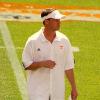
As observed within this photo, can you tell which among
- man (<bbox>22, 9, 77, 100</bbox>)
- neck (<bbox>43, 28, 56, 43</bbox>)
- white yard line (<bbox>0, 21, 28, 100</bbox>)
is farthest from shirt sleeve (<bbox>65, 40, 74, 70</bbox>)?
white yard line (<bbox>0, 21, 28, 100</bbox>)

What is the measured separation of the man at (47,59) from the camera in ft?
27.0

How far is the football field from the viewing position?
1241 centimetres

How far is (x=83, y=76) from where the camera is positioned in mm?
13602

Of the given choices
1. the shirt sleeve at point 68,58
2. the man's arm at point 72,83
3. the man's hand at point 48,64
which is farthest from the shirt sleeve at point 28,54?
the man's arm at point 72,83

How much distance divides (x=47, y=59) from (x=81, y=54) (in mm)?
7309

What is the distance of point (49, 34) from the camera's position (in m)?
8.33

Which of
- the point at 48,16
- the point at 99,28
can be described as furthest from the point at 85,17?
the point at 48,16

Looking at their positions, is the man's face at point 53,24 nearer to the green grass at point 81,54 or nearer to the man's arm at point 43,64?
the man's arm at point 43,64

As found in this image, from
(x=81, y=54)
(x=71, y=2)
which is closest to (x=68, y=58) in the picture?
(x=81, y=54)

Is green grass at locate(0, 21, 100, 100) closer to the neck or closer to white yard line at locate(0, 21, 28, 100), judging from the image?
white yard line at locate(0, 21, 28, 100)

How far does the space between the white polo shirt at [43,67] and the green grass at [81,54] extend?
352cm

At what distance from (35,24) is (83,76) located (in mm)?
5717

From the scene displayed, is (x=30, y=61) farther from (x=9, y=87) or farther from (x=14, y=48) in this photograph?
(x=14, y=48)

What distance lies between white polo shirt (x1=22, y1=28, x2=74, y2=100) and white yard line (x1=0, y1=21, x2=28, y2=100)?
3.44 m
